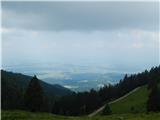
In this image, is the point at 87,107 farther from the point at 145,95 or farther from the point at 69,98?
the point at 145,95

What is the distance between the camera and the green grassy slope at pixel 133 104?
117 meters

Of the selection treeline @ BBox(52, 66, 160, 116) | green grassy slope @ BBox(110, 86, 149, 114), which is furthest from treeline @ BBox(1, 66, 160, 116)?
green grassy slope @ BBox(110, 86, 149, 114)

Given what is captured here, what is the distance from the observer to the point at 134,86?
593 feet

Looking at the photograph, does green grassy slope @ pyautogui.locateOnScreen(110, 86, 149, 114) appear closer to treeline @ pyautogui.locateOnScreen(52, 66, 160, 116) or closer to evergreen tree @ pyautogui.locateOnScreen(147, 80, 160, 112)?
treeline @ pyautogui.locateOnScreen(52, 66, 160, 116)

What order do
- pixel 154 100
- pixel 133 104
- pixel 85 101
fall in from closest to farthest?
pixel 154 100, pixel 133 104, pixel 85 101

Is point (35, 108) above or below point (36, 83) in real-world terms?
below

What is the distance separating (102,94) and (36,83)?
97.8 m

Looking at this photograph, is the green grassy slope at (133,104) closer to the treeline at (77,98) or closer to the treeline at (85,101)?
the treeline at (77,98)

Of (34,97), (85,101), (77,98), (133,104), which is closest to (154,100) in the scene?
(34,97)

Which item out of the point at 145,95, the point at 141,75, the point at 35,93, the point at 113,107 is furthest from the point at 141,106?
the point at 141,75

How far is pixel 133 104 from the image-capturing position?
127 m

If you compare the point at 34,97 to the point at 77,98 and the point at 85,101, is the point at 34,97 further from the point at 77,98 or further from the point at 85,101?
the point at 77,98

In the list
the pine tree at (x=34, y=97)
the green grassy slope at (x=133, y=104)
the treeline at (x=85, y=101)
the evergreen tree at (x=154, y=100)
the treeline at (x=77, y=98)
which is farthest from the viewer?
the treeline at (x=85, y=101)

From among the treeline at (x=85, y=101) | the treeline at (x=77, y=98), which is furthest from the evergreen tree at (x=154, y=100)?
the treeline at (x=85, y=101)
